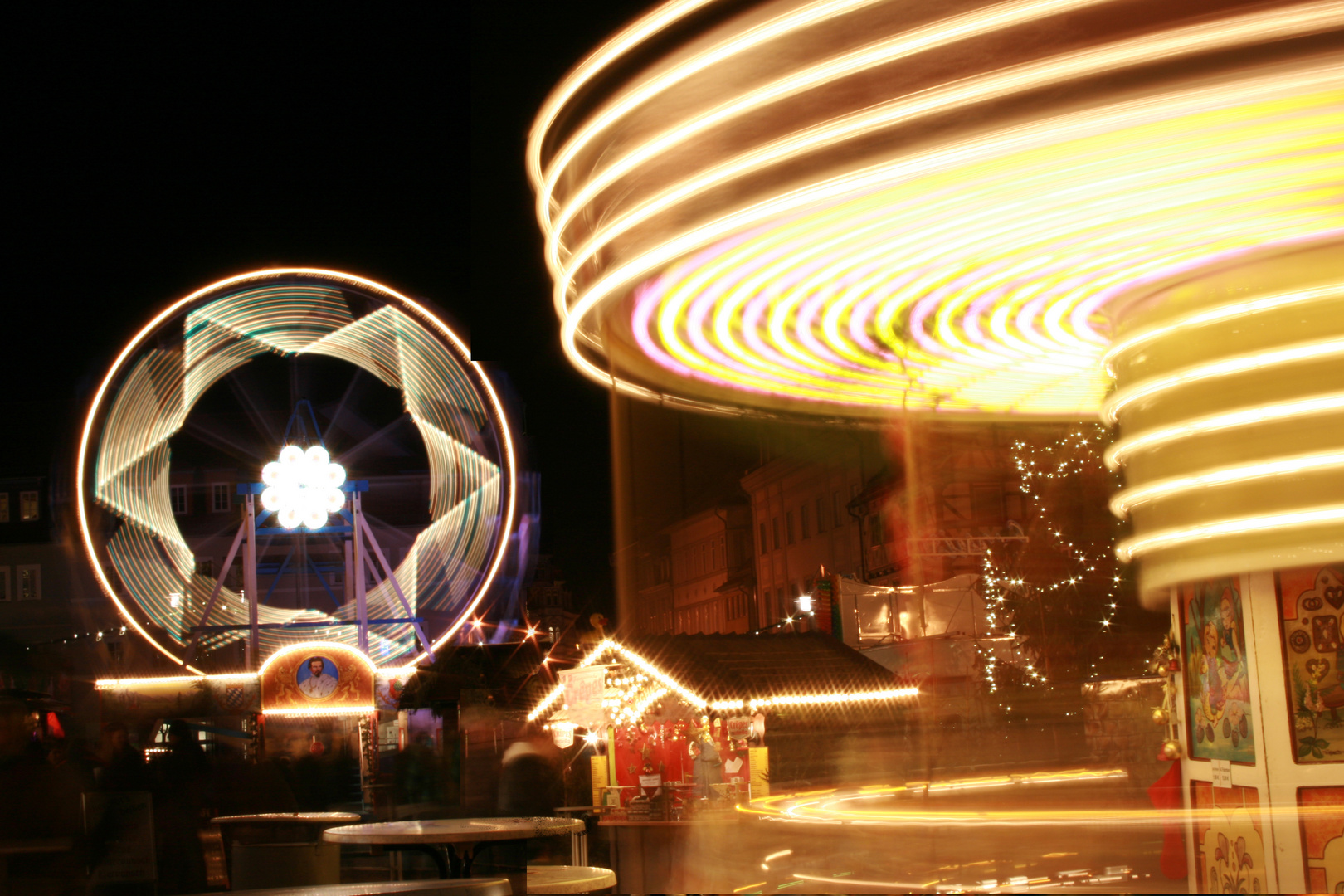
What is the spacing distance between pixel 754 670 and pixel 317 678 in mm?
7091

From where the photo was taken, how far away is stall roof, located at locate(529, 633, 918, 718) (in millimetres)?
19469

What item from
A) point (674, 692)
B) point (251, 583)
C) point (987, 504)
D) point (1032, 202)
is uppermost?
point (987, 504)

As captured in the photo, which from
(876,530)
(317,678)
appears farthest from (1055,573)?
(317,678)

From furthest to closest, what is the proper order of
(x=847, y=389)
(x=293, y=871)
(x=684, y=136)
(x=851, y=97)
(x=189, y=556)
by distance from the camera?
(x=189, y=556)
(x=847, y=389)
(x=293, y=871)
(x=684, y=136)
(x=851, y=97)

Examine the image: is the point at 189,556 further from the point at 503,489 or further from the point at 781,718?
the point at 781,718

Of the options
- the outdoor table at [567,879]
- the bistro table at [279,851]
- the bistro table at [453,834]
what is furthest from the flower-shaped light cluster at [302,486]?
the bistro table at [453,834]

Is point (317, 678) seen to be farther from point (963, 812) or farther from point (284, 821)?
point (284, 821)

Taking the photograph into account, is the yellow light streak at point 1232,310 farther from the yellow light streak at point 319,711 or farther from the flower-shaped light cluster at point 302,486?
the flower-shaped light cluster at point 302,486

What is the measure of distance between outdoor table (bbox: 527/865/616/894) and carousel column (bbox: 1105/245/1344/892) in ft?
9.94

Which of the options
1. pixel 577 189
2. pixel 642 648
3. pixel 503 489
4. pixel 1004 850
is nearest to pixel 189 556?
pixel 503 489

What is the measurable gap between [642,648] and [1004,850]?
32.6 feet

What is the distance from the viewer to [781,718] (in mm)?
22312

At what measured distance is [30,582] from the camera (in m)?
45.0

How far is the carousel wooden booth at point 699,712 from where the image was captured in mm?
18016
